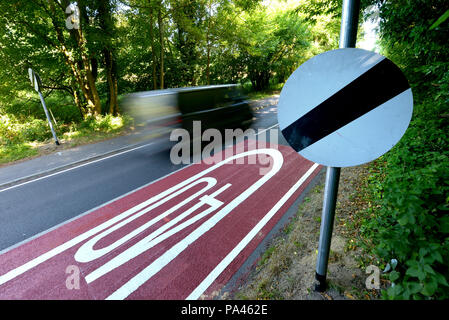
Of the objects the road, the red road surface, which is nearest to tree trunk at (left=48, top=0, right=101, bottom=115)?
the road

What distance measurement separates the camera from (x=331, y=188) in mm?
1665

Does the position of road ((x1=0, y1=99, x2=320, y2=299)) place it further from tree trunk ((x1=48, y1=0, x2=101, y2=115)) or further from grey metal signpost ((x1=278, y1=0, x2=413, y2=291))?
tree trunk ((x1=48, y1=0, x2=101, y2=115))

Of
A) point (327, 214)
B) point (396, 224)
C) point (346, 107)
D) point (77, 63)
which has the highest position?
point (77, 63)

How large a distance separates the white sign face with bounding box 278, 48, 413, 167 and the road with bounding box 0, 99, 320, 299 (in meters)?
2.53

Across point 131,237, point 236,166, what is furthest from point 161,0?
point 131,237

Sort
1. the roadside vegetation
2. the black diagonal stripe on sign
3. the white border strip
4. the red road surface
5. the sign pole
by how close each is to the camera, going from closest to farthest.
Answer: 1. the black diagonal stripe on sign
2. the sign pole
3. the roadside vegetation
4. the white border strip
5. the red road surface

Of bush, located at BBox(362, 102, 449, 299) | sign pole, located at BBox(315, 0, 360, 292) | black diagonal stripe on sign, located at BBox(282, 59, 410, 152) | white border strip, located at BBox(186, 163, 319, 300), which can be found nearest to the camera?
black diagonal stripe on sign, located at BBox(282, 59, 410, 152)

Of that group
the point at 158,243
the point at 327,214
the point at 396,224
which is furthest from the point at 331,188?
the point at 158,243

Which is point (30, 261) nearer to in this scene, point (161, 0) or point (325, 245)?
point (325, 245)

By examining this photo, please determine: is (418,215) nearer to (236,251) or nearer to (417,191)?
(417,191)

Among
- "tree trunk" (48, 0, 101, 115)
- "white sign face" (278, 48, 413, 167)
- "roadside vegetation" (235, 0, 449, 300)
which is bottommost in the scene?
"roadside vegetation" (235, 0, 449, 300)

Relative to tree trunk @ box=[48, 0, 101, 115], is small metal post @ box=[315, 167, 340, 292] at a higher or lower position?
lower

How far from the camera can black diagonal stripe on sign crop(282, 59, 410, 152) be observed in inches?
42.6

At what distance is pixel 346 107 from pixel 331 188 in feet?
2.33
